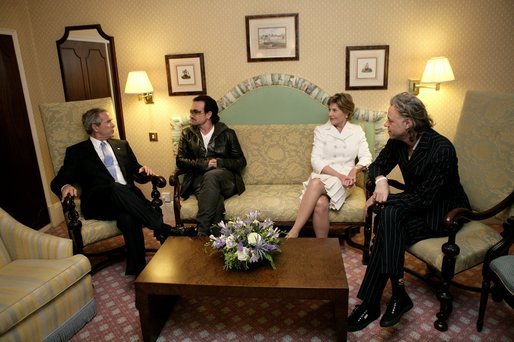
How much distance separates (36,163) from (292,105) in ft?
8.48

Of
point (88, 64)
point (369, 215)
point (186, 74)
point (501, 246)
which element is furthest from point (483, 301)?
point (88, 64)

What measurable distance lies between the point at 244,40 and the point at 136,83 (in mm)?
1077

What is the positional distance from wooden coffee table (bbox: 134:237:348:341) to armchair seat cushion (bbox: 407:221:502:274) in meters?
0.50

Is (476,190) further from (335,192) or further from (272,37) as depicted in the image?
(272,37)

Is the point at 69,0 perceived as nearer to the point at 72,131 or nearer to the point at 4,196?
the point at 72,131

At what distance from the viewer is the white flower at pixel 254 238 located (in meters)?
2.07

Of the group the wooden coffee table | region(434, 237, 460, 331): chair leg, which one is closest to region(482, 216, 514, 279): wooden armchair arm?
region(434, 237, 460, 331): chair leg

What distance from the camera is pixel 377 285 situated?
2277 mm

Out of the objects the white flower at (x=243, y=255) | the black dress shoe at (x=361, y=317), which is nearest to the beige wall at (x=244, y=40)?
the black dress shoe at (x=361, y=317)

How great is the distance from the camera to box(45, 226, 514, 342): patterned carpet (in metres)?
2.20

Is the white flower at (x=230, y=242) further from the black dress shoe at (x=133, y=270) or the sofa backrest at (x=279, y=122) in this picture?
the sofa backrest at (x=279, y=122)

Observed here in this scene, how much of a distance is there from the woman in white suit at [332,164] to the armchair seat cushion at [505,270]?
115cm

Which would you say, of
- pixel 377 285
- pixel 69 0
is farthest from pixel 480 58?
pixel 69 0

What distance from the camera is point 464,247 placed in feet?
7.18
